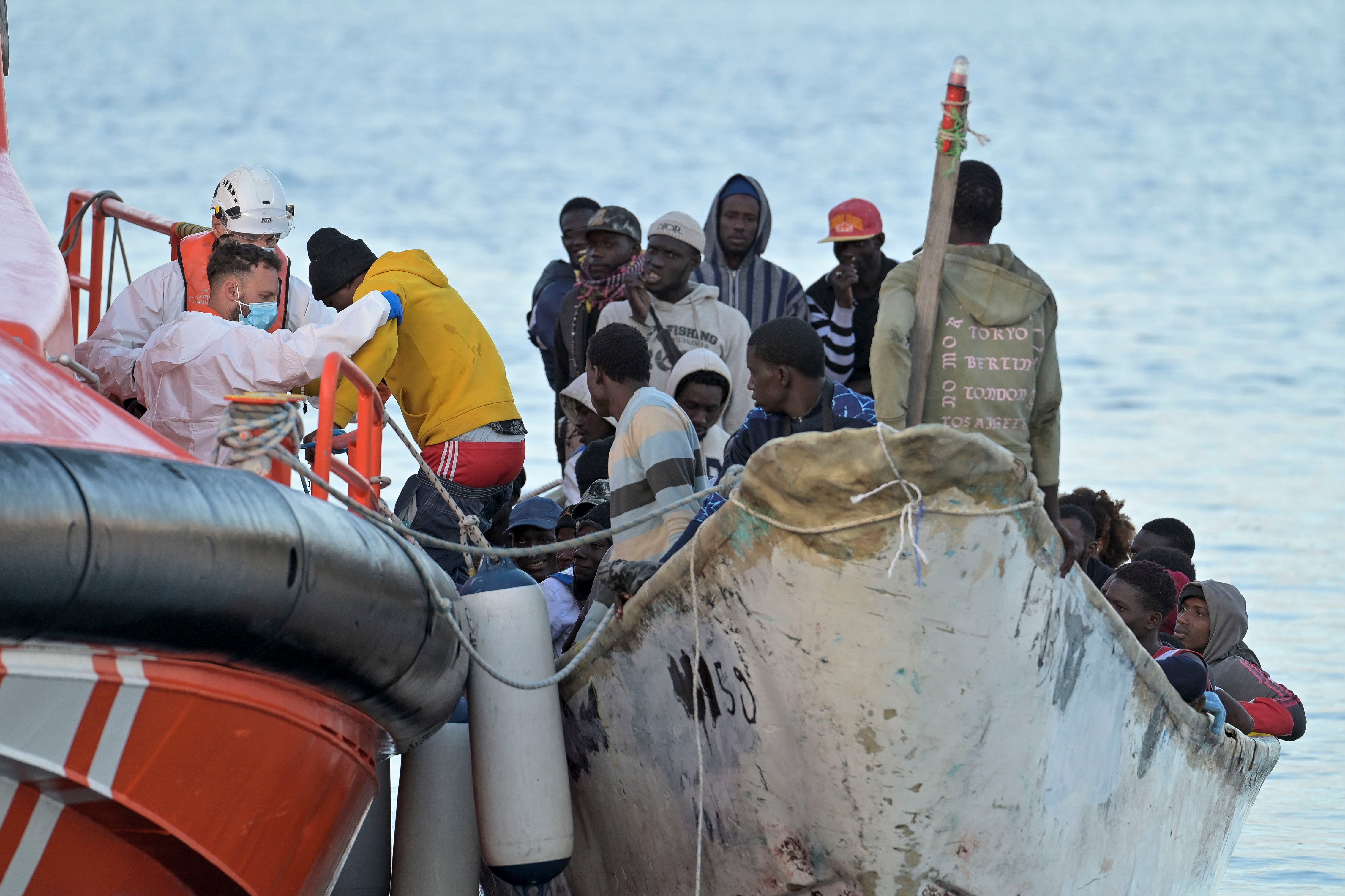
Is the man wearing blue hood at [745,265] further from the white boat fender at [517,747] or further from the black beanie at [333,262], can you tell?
the white boat fender at [517,747]

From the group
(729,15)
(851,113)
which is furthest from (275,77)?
(729,15)

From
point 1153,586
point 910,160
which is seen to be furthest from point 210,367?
point 910,160

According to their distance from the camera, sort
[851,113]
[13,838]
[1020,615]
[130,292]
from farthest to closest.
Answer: [851,113], [130,292], [1020,615], [13,838]

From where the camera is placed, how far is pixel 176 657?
378 cm

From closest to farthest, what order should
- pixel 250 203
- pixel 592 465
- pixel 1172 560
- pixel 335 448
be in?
pixel 335 448, pixel 250 203, pixel 1172 560, pixel 592 465

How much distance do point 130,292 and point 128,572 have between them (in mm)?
2377

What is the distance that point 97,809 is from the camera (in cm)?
402

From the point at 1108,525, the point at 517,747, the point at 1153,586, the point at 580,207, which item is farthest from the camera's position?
the point at 580,207

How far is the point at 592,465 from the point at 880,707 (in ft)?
10.2

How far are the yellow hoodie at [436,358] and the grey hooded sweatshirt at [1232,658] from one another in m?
2.36

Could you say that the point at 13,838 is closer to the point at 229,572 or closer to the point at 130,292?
the point at 229,572

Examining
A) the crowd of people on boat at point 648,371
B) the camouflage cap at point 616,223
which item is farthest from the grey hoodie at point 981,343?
the camouflage cap at point 616,223

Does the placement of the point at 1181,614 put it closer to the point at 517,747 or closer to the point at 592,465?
the point at 592,465

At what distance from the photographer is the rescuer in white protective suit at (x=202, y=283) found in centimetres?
567
